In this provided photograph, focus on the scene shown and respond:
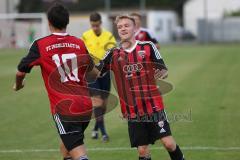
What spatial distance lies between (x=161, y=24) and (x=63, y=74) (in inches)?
2490

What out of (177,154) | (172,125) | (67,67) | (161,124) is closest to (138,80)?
(161,124)

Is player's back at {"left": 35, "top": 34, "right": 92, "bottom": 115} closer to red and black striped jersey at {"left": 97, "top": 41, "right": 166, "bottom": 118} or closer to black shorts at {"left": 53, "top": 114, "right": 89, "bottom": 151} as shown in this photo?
black shorts at {"left": 53, "top": 114, "right": 89, "bottom": 151}

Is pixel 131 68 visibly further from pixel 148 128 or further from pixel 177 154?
pixel 177 154

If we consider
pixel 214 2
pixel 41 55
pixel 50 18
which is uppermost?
Result: pixel 50 18

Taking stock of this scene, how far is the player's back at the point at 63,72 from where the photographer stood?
626 centimetres

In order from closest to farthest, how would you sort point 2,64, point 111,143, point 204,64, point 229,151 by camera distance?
point 229,151 → point 111,143 → point 204,64 → point 2,64

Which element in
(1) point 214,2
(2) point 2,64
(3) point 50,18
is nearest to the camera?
(3) point 50,18

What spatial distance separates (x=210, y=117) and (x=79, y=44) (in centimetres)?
721

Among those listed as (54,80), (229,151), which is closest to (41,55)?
(54,80)

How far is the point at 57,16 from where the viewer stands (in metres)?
6.17

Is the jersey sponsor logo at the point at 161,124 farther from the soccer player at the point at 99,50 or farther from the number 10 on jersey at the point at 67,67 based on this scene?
the soccer player at the point at 99,50

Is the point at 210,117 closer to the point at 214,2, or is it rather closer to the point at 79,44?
the point at 79,44

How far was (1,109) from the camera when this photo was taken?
14805mm

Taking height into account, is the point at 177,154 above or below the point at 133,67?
below
